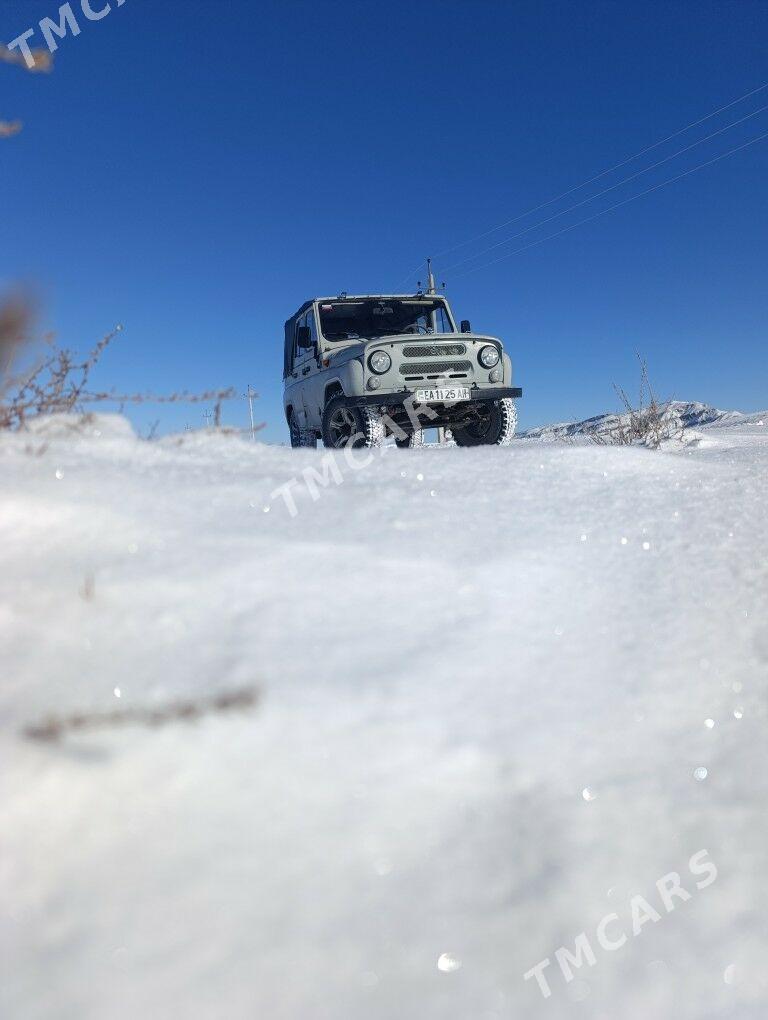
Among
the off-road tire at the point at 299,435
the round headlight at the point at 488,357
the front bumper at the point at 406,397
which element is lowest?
the front bumper at the point at 406,397

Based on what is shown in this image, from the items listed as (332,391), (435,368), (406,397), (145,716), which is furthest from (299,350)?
(145,716)

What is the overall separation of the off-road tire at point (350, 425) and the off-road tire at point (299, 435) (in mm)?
744

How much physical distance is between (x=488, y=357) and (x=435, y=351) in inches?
19.3

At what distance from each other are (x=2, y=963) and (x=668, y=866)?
2.59ft

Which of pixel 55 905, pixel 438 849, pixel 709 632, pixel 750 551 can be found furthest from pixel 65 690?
pixel 750 551

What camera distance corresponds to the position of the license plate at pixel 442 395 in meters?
5.20

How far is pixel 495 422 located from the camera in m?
5.74

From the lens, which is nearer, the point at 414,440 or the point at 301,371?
the point at 414,440

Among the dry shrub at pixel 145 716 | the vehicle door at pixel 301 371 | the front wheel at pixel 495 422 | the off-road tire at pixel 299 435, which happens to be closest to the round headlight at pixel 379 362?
the front wheel at pixel 495 422

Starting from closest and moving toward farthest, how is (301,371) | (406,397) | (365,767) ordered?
(365,767)
(406,397)
(301,371)

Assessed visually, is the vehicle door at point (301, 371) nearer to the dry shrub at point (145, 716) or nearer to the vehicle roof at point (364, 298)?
the vehicle roof at point (364, 298)

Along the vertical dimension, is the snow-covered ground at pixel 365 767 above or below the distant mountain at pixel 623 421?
below

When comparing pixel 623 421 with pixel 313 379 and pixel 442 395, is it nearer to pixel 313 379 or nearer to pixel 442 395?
pixel 442 395

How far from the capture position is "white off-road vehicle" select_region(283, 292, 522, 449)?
5184mm
